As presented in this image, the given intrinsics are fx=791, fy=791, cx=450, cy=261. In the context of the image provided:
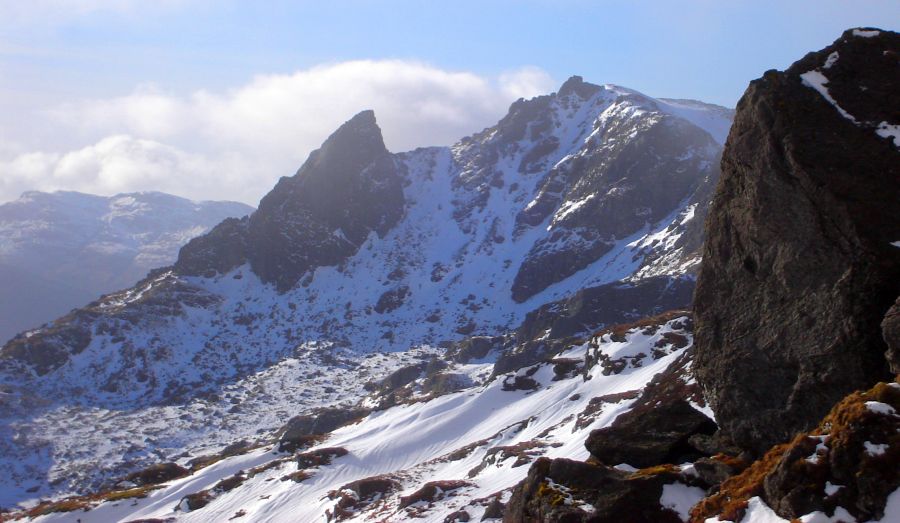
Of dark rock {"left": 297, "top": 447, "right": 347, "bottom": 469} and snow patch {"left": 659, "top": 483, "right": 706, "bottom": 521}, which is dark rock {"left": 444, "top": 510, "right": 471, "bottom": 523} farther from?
dark rock {"left": 297, "top": 447, "right": 347, "bottom": 469}

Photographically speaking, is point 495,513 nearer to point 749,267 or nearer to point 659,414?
point 659,414

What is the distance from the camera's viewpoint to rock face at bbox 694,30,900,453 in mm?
20016

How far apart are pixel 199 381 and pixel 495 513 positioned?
165 metres

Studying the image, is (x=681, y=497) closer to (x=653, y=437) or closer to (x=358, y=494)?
(x=653, y=437)

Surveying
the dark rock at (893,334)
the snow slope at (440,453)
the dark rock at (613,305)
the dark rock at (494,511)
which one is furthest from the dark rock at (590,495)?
the dark rock at (613,305)

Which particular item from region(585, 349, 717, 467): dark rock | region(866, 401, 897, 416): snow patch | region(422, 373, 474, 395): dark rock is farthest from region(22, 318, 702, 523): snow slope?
region(422, 373, 474, 395): dark rock

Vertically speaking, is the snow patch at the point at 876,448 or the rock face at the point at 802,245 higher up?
the rock face at the point at 802,245

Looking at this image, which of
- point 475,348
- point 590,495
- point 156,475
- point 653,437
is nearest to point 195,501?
point 156,475

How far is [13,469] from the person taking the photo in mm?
143125

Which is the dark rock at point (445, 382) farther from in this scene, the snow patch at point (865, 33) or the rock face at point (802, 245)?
the snow patch at point (865, 33)

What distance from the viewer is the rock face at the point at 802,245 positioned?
65.7 feet

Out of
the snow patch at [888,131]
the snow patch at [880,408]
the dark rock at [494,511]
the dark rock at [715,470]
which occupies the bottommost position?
the dark rock at [494,511]

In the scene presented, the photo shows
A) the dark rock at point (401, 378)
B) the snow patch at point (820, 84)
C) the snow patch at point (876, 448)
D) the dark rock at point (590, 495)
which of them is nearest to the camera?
the snow patch at point (876, 448)

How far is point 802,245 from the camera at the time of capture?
842 inches
